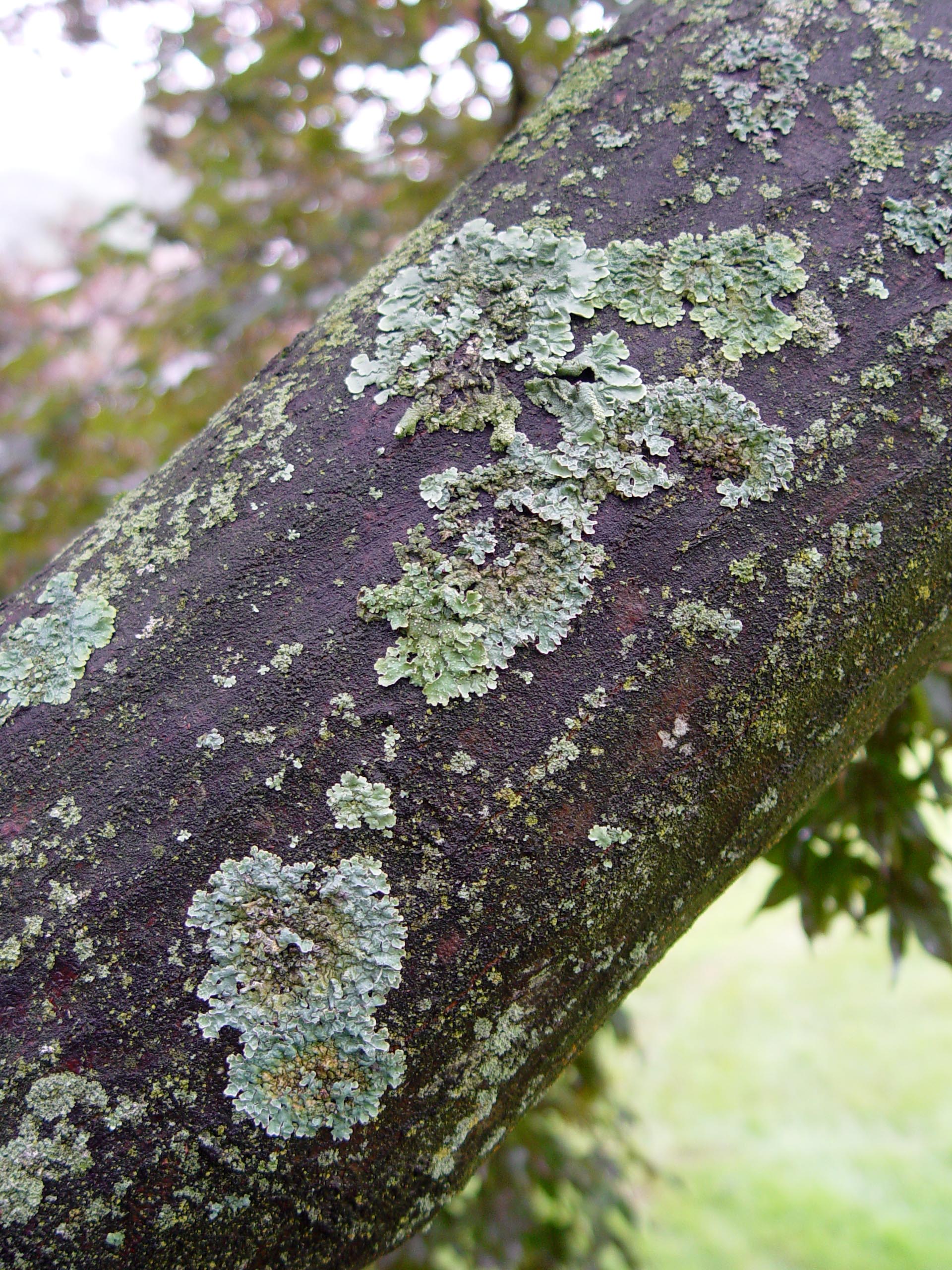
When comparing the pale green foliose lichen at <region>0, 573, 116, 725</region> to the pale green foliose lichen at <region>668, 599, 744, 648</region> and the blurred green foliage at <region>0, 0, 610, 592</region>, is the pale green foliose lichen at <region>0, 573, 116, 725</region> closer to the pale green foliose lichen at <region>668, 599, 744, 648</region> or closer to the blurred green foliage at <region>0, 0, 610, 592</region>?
the pale green foliose lichen at <region>668, 599, 744, 648</region>

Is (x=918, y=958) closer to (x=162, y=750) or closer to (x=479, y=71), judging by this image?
(x=479, y=71)

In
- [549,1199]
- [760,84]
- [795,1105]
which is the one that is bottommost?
[795,1105]

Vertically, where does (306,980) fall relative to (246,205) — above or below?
below

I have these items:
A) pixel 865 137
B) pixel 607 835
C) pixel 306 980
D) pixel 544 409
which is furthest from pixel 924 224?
pixel 306 980

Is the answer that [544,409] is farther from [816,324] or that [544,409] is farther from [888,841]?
[888,841]

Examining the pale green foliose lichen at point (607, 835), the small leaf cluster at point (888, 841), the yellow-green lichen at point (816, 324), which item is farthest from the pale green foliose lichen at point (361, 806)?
the small leaf cluster at point (888, 841)

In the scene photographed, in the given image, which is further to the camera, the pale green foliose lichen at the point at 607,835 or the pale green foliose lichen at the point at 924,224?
the pale green foliose lichen at the point at 924,224

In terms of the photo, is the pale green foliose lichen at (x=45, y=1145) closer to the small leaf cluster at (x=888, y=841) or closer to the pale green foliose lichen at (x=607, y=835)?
the pale green foliose lichen at (x=607, y=835)
